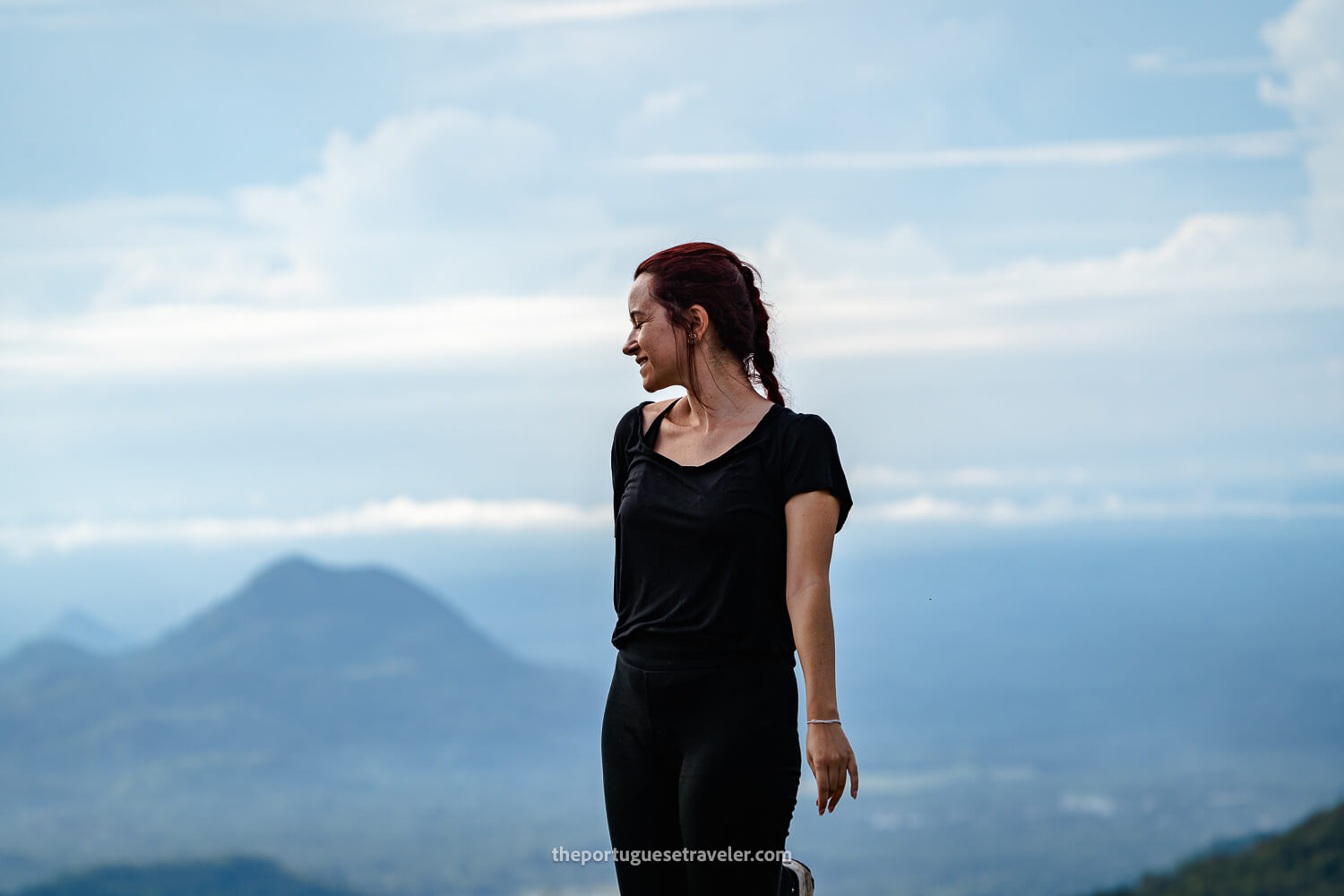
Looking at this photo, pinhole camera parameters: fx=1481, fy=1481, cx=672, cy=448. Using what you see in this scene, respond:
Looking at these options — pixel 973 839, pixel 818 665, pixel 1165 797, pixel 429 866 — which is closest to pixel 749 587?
pixel 818 665

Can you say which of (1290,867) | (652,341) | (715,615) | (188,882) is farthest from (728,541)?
(188,882)

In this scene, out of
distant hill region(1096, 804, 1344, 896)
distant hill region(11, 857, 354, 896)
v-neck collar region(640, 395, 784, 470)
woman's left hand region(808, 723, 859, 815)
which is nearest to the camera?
woman's left hand region(808, 723, 859, 815)

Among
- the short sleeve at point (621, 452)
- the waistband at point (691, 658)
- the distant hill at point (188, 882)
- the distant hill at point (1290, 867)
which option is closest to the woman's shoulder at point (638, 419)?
the short sleeve at point (621, 452)

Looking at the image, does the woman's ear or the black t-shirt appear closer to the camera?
the black t-shirt

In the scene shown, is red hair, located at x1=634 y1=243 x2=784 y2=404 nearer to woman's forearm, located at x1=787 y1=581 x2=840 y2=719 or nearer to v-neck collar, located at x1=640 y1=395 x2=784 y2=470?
v-neck collar, located at x1=640 y1=395 x2=784 y2=470

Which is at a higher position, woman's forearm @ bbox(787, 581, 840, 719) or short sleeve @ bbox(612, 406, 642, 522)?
short sleeve @ bbox(612, 406, 642, 522)

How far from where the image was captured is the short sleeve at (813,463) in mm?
3449

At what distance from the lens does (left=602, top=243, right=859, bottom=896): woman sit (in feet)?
11.3

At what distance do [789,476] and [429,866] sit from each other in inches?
6172

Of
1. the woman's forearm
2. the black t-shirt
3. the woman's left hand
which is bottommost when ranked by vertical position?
the woman's left hand

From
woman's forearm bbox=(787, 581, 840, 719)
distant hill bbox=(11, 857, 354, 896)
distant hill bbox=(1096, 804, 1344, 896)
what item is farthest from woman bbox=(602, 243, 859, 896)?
distant hill bbox=(11, 857, 354, 896)

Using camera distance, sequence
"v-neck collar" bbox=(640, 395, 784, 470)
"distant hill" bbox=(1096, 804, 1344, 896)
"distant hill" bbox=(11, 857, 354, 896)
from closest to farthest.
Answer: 1. "v-neck collar" bbox=(640, 395, 784, 470)
2. "distant hill" bbox=(1096, 804, 1344, 896)
3. "distant hill" bbox=(11, 857, 354, 896)

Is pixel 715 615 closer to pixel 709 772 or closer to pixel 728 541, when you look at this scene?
pixel 728 541

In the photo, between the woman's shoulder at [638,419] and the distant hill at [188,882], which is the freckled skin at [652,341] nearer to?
the woman's shoulder at [638,419]
